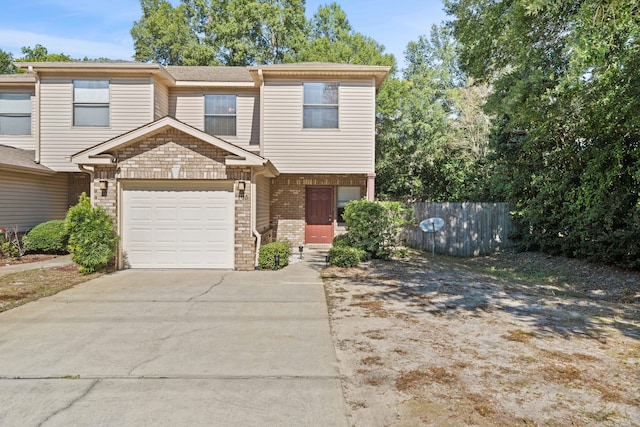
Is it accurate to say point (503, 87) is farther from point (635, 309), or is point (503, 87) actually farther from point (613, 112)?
point (635, 309)

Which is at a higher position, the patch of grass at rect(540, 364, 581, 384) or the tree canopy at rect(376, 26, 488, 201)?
the tree canopy at rect(376, 26, 488, 201)

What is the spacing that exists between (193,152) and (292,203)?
5.26m

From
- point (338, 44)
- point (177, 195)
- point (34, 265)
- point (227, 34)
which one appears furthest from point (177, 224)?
point (227, 34)

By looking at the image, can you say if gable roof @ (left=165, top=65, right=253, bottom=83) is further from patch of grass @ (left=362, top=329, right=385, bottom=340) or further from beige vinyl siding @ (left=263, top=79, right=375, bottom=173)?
patch of grass @ (left=362, top=329, right=385, bottom=340)

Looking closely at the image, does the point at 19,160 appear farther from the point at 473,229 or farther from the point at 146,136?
the point at 473,229

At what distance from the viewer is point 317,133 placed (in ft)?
43.0

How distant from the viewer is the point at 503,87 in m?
11.6

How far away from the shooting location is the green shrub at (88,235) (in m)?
9.02

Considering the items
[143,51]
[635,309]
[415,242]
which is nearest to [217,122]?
[415,242]

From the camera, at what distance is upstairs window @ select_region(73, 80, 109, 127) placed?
13.2m

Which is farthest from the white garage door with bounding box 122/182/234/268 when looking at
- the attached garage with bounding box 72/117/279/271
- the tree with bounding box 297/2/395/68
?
the tree with bounding box 297/2/395/68

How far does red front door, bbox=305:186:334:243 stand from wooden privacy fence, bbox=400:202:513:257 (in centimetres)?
379

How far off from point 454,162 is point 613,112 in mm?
10425

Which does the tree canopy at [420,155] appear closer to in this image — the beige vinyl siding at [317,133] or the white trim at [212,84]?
the beige vinyl siding at [317,133]
